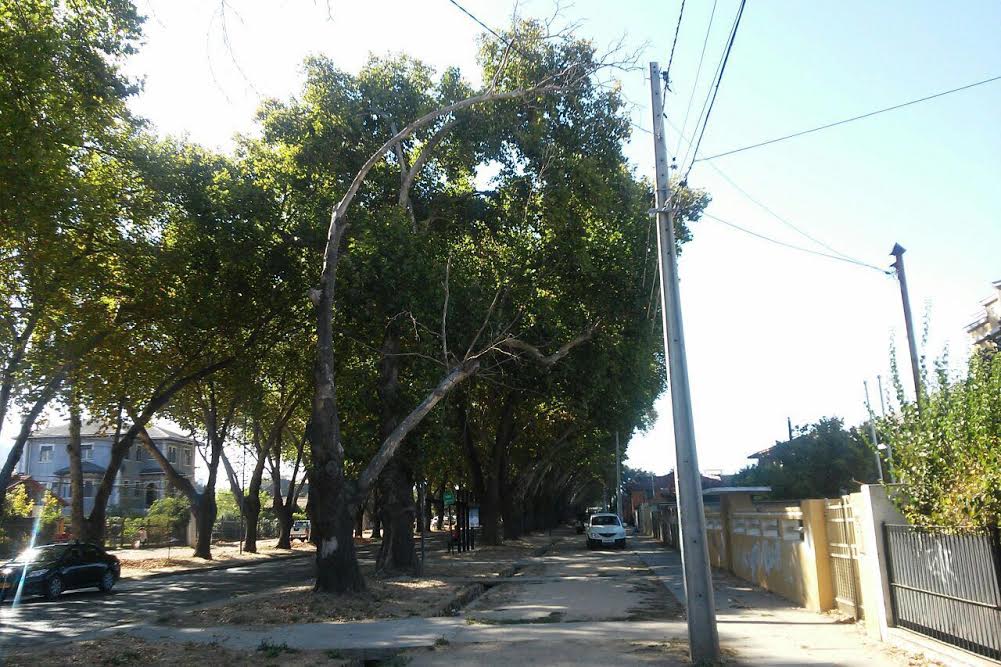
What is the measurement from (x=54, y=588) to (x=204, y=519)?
53.6 ft

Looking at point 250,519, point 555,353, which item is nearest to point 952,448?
point 555,353

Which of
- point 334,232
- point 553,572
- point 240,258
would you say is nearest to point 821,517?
point 334,232

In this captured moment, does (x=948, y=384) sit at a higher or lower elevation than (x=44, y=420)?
lower

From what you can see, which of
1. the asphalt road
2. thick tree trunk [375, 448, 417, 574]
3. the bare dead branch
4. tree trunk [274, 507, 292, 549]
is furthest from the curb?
the bare dead branch

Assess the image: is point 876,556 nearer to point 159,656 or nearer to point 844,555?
point 844,555

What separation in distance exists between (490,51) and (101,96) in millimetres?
8916

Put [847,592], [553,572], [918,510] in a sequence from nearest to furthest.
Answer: [918,510] < [847,592] < [553,572]

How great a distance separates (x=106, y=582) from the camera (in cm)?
2170

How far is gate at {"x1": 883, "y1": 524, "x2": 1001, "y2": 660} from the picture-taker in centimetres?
702

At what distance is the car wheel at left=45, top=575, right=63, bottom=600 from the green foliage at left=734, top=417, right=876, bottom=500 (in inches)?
1021

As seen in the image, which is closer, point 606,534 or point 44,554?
point 44,554

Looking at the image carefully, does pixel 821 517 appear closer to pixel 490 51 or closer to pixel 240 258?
A: pixel 490 51

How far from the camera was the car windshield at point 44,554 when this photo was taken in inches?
788

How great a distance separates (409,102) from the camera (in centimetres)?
2053
